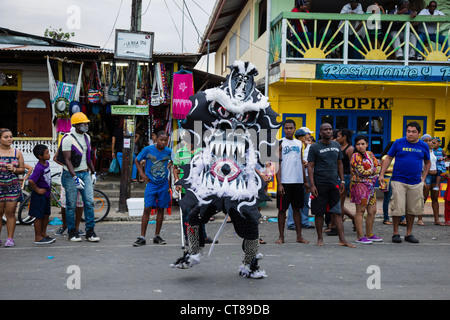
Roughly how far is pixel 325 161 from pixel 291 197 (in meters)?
0.79

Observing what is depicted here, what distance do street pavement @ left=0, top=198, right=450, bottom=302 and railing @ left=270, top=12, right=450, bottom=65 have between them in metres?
6.12

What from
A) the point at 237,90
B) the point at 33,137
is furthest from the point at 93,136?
the point at 237,90

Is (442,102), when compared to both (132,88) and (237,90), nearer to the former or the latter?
(132,88)

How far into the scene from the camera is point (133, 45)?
433 inches

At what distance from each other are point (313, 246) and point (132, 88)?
5.76 metres

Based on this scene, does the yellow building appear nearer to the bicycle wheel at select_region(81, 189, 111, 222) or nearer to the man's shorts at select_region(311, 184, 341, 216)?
the bicycle wheel at select_region(81, 189, 111, 222)

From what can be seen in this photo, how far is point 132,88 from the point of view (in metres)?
11.2

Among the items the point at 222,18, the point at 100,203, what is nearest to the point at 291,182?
the point at 100,203

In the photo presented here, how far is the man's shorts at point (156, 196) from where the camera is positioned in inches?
296

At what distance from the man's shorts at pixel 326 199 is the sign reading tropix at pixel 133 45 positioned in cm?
541

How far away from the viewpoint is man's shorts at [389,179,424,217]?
25.7ft

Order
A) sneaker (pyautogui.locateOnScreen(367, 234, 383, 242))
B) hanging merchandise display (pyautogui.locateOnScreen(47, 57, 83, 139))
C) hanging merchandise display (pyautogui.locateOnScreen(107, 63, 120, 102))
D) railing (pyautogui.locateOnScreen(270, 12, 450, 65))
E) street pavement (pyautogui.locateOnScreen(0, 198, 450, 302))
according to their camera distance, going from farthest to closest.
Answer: hanging merchandise display (pyautogui.locateOnScreen(107, 63, 120, 102)) → railing (pyautogui.locateOnScreen(270, 12, 450, 65)) → hanging merchandise display (pyautogui.locateOnScreen(47, 57, 83, 139)) → sneaker (pyautogui.locateOnScreen(367, 234, 383, 242)) → street pavement (pyautogui.locateOnScreen(0, 198, 450, 302))

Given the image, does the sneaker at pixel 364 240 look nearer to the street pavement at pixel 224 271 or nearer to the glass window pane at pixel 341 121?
the street pavement at pixel 224 271

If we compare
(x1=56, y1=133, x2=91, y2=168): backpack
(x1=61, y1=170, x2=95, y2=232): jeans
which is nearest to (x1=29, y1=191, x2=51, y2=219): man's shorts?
(x1=61, y1=170, x2=95, y2=232): jeans
